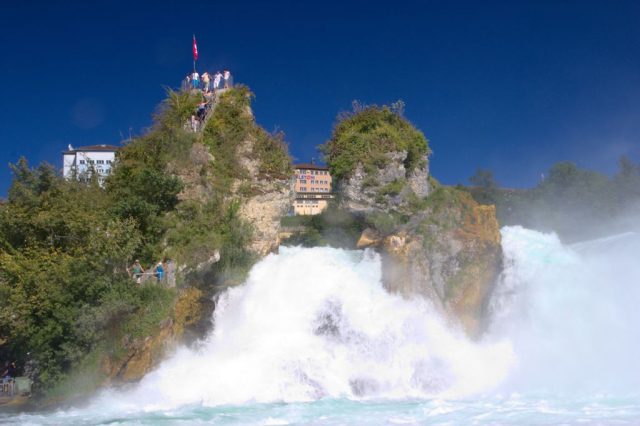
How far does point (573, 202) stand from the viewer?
58.9 meters

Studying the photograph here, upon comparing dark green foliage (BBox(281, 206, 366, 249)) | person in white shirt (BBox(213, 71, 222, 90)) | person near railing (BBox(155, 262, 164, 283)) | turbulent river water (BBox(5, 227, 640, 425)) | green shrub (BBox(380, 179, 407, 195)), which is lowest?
turbulent river water (BBox(5, 227, 640, 425))

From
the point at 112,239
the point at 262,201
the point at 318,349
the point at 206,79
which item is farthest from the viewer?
the point at 206,79

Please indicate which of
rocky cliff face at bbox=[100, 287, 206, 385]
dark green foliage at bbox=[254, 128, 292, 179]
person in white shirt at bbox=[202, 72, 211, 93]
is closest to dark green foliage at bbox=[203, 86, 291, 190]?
dark green foliage at bbox=[254, 128, 292, 179]

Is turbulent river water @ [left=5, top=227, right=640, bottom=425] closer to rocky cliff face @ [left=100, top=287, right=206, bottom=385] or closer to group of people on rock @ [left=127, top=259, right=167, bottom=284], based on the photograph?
rocky cliff face @ [left=100, top=287, right=206, bottom=385]

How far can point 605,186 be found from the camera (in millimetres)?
60094

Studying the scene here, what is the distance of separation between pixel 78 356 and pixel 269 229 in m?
8.56

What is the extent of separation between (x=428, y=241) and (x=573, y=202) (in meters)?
39.8

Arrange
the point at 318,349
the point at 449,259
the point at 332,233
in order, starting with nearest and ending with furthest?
the point at 318,349, the point at 449,259, the point at 332,233

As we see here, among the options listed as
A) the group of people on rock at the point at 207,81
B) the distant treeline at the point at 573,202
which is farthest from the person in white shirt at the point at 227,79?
the distant treeline at the point at 573,202

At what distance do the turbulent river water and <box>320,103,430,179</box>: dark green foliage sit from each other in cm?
417

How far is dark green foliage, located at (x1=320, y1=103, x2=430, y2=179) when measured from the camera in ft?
84.7

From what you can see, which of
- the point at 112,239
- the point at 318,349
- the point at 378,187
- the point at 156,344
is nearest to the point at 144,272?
the point at 112,239

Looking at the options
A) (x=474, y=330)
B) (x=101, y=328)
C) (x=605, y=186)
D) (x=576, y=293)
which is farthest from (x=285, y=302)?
(x=605, y=186)

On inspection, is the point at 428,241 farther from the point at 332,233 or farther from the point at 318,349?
the point at 318,349
